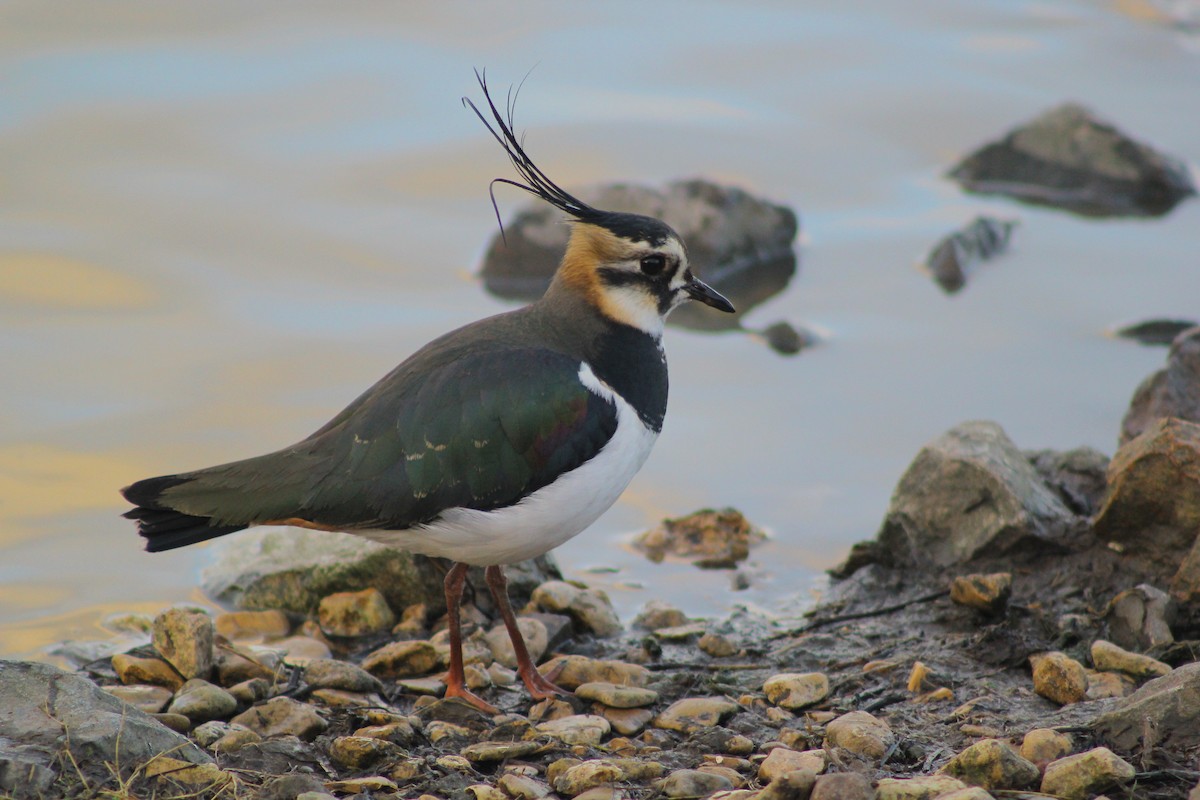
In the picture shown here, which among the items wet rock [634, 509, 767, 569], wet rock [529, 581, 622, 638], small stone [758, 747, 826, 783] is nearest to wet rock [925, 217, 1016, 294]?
wet rock [634, 509, 767, 569]

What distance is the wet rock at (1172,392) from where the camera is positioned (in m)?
7.46

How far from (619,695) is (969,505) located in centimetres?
207

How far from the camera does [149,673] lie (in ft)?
19.3

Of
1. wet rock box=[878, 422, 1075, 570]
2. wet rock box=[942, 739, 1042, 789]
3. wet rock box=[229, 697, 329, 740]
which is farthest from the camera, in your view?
wet rock box=[878, 422, 1075, 570]

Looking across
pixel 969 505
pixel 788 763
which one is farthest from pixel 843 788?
pixel 969 505

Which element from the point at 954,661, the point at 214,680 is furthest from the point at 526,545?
the point at 954,661

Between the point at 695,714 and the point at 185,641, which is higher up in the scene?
the point at 185,641

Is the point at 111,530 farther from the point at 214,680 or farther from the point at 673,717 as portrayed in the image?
the point at 673,717

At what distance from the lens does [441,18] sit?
45.6 feet

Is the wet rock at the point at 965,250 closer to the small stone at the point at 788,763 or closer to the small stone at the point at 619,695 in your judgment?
the small stone at the point at 619,695

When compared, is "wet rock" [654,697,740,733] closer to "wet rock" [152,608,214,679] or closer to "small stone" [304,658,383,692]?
"small stone" [304,658,383,692]

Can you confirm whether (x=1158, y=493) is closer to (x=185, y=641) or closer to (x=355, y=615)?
(x=355, y=615)

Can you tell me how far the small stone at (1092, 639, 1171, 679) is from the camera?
5.57 m

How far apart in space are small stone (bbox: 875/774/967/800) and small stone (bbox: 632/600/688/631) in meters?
2.36
